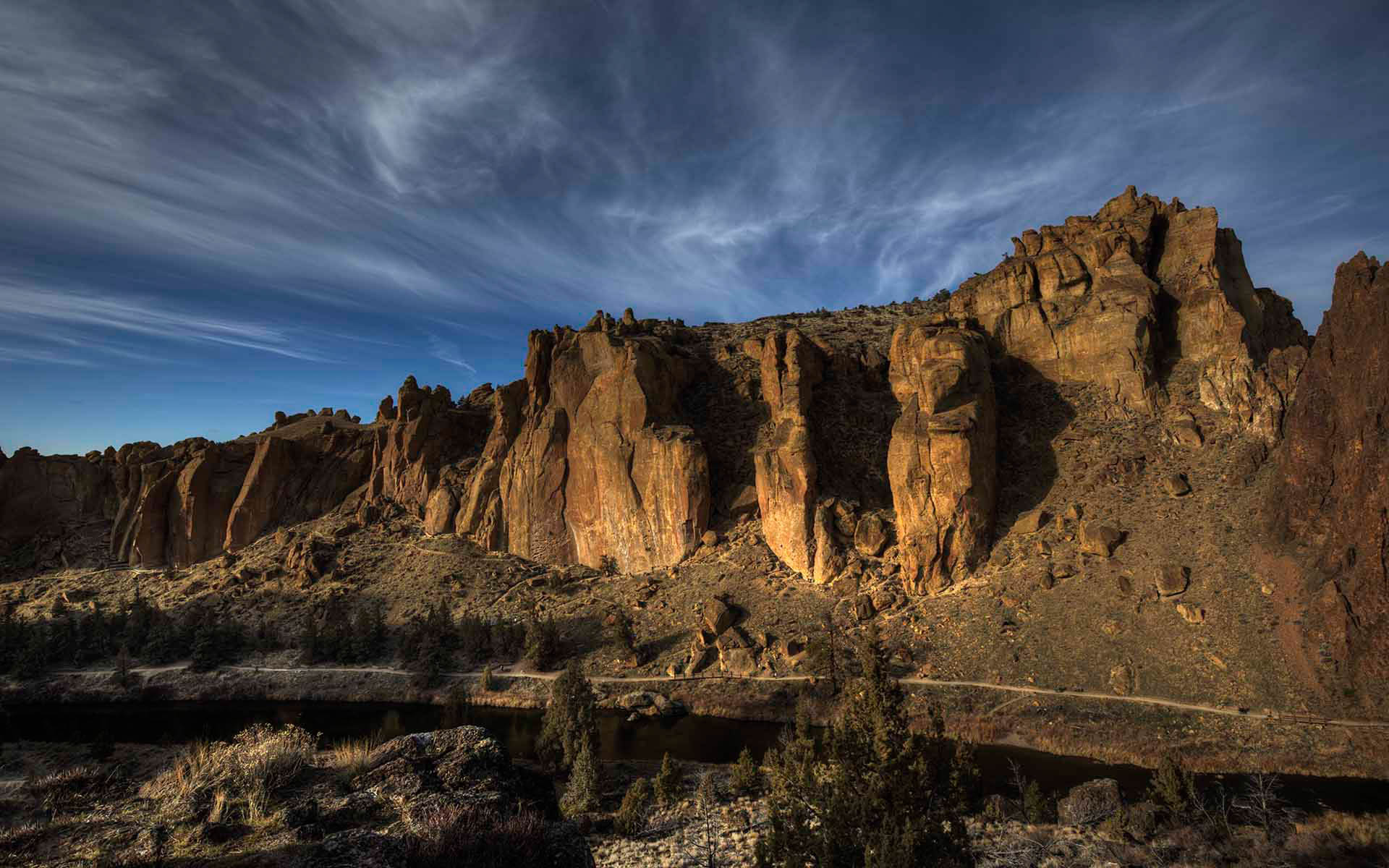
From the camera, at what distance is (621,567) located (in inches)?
2199

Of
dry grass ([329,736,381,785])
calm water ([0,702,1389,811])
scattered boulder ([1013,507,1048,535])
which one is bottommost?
calm water ([0,702,1389,811])

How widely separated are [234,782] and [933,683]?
3592 centimetres

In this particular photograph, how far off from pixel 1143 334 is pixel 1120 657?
26841 millimetres

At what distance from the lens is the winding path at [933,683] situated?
27.9m

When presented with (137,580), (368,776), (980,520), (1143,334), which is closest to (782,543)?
(980,520)

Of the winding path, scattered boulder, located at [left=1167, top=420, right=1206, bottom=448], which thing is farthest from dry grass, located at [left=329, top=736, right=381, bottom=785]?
scattered boulder, located at [left=1167, top=420, right=1206, bottom=448]

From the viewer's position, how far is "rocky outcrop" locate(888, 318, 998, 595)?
43656 millimetres

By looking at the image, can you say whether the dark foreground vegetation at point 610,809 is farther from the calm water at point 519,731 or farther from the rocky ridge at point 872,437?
the rocky ridge at point 872,437

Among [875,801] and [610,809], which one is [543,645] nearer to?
[610,809]

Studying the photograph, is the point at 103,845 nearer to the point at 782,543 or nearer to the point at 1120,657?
the point at 1120,657

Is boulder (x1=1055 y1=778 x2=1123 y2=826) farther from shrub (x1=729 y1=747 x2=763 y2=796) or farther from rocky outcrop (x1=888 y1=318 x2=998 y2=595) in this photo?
rocky outcrop (x1=888 y1=318 x2=998 y2=595)

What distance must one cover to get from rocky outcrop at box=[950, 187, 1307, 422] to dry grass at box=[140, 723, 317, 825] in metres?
54.5

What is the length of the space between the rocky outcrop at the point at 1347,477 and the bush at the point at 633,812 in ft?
104

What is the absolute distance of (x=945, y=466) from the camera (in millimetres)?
44562
